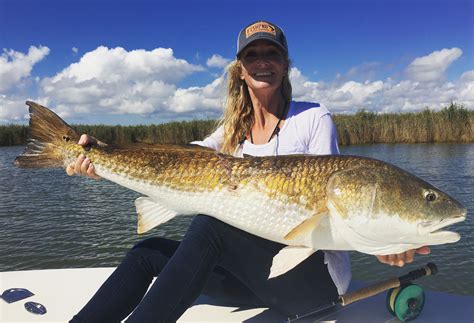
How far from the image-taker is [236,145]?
3.22 m

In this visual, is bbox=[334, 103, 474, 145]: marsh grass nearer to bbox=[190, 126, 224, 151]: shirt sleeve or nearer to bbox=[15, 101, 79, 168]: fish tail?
bbox=[190, 126, 224, 151]: shirt sleeve

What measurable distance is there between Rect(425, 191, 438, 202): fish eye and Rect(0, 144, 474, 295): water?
3724 millimetres

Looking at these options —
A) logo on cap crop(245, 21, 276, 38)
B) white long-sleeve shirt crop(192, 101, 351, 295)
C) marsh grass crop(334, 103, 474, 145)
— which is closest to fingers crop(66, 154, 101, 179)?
white long-sleeve shirt crop(192, 101, 351, 295)

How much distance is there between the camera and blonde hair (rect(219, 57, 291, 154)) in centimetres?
326

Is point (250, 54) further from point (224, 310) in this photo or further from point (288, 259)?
point (224, 310)

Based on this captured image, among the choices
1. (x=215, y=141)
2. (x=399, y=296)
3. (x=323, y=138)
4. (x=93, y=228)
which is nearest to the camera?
(x=399, y=296)

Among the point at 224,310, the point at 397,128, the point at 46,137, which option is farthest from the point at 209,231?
the point at 397,128

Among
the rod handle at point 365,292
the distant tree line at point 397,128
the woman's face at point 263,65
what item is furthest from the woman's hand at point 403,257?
the distant tree line at point 397,128

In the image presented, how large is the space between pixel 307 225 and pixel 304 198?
0.62 ft

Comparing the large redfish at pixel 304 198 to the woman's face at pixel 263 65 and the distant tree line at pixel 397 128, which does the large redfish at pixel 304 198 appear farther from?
the distant tree line at pixel 397 128

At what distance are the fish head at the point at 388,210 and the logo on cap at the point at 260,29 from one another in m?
1.30

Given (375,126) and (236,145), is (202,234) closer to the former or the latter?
(236,145)

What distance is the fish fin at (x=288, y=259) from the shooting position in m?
2.31

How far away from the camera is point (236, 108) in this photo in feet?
11.4
